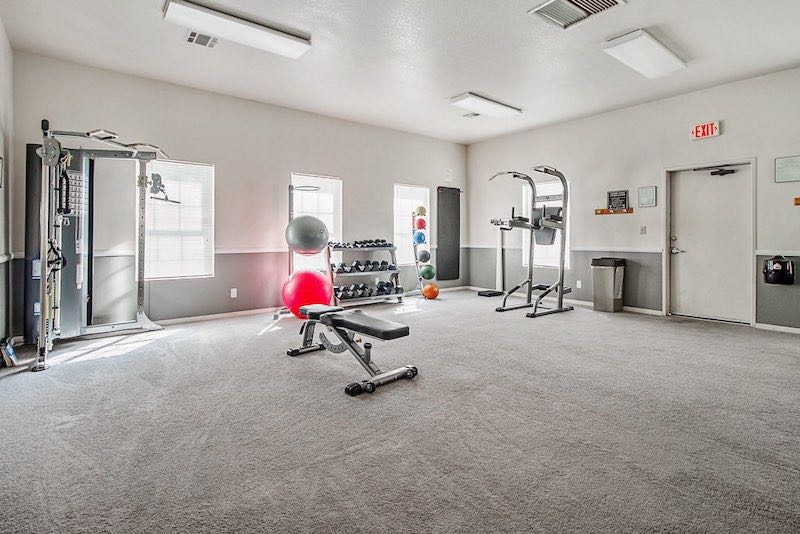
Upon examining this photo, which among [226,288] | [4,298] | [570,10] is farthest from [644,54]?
[4,298]

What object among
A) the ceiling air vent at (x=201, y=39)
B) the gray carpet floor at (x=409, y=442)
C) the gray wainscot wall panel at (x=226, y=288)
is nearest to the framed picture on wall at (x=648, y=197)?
the gray carpet floor at (x=409, y=442)

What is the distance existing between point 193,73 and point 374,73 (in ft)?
6.90

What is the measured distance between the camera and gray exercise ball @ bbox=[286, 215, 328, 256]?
18.1ft

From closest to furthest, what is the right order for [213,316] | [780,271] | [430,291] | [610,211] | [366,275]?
[780,271] < [213,316] < [610,211] < [366,275] < [430,291]

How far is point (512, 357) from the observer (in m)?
3.94

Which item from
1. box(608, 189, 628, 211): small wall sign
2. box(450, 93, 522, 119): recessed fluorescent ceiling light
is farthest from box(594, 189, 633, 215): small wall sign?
box(450, 93, 522, 119): recessed fluorescent ceiling light

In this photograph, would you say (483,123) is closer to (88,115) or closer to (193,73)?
(193,73)

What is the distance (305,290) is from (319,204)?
72.3 inches

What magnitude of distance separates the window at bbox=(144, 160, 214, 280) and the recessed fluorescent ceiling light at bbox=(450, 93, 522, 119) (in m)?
3.44

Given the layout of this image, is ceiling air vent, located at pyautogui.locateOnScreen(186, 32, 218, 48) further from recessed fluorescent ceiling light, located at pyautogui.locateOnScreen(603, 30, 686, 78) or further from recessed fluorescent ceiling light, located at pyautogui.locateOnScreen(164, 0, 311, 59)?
recessed fluorescent ceiling light, located at pyautogui.locateOnScreen(603, 30, 686, 78)

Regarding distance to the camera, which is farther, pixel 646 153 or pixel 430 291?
pixel 430 291

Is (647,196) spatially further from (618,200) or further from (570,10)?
(570,10)

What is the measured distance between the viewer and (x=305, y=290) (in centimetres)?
552

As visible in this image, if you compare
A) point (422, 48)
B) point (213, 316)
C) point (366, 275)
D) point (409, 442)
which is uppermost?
point (422, 48)
